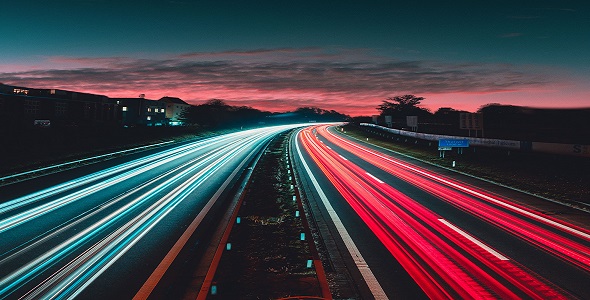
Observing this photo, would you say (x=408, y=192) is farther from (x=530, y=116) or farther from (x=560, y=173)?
(x=530, y=116)

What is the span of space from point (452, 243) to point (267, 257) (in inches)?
178

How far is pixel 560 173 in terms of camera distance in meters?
19.0

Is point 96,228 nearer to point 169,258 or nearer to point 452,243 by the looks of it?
point 169,258

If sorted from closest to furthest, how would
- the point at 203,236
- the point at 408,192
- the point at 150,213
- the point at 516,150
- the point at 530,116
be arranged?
the point at 203,236 → the point at 150,213 → the point at 408,192 → the point at 516,150 → the point at 530,116

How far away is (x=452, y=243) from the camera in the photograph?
8477 mm

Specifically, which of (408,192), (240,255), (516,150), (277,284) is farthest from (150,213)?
(516,150)

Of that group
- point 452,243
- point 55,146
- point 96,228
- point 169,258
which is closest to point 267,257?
point 169,258

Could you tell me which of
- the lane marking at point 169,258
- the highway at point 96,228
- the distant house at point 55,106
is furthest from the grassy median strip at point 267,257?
the distant house at point 55,106

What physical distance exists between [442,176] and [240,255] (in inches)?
606

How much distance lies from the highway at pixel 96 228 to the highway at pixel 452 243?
413 centimetres

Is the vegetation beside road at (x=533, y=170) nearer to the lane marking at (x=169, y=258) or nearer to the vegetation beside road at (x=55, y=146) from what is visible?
the lane marking at (x=169, y=258)

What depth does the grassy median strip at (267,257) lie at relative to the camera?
5.89m

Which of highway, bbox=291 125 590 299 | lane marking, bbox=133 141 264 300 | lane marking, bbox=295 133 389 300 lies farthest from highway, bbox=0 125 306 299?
highway, bbox=291 125 590 299

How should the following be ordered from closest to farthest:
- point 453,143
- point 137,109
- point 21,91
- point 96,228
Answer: point 96,228 → point 453,143 → point 21,91 → point 137,109
